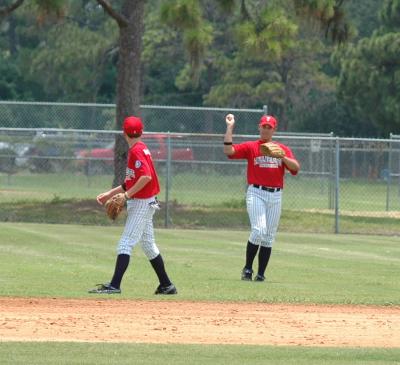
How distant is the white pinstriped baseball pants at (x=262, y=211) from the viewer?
47.1 feet

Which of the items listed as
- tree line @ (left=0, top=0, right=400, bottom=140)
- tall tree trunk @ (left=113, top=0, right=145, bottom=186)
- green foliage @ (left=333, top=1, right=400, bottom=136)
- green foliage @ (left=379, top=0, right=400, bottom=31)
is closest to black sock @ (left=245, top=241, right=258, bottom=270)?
tall tree trunk @ (left=113, top=0, right=145, bottom=186)

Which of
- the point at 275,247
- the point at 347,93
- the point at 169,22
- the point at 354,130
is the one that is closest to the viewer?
the point at 275,247

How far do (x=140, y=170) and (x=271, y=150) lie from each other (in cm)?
231

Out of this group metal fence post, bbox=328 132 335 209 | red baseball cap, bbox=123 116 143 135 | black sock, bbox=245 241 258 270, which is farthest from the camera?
metal fence post, bbox=328 132 335 209

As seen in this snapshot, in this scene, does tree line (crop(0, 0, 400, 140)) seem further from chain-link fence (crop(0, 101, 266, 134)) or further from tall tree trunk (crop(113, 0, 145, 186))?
tall tree trunk (crop(113, 0, 145, 186))

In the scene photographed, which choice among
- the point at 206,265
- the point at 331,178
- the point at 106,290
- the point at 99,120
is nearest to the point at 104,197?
the point at 106,290

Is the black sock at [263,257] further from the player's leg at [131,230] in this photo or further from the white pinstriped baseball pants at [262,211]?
the player's leg at [131,230]

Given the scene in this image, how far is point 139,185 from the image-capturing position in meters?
12.3

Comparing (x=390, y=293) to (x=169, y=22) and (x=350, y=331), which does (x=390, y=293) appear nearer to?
(x=350, y=331)

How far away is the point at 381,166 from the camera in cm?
3272

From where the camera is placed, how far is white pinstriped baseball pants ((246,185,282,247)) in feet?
47.1

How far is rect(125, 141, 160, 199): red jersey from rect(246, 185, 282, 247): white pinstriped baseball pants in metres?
2.17

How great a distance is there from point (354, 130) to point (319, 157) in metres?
25.2

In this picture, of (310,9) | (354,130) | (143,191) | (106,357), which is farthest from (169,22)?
(354,130)
